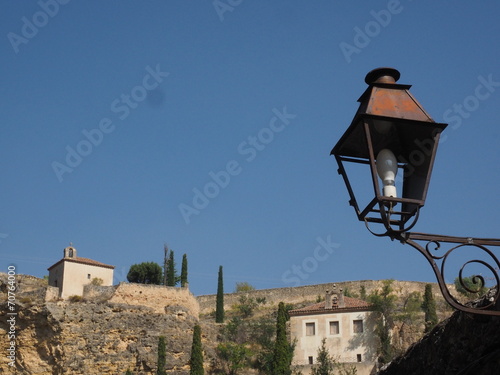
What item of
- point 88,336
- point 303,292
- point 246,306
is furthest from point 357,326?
point 246,306

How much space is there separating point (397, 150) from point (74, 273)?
47449 mm

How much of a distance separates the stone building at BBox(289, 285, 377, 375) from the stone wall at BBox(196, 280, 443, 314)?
16.2m

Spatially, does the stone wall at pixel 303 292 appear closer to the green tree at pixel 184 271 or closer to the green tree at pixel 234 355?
the green tree at pixel 184 271

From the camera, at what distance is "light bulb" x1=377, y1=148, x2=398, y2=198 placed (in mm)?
3668

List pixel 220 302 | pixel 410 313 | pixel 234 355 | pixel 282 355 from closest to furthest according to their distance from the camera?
pixel 282 355, pixel 234 355, pixel 410 313, pixel 220 302

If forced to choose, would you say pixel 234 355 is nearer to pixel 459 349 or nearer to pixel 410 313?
pixel 410 313

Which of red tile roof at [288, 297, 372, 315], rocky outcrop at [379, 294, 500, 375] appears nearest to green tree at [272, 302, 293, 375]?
red tile roof at [288, 297, 372, 315]

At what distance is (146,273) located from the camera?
66.6m

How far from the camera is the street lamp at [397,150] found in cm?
355

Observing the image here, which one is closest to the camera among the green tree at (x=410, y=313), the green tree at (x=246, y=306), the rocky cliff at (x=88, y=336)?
the green tree at (x=410, y=313)

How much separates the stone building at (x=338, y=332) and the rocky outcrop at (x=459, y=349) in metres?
32.4

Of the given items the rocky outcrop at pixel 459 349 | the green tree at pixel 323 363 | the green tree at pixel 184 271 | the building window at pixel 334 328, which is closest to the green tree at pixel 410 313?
the building window at pixel 334 328

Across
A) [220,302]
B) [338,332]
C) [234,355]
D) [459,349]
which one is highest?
[220,302]

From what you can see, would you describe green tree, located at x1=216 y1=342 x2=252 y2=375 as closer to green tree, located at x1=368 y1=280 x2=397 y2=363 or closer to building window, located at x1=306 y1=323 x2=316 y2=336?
building window, located at x1=306 y1=323 x2=316 y2=336
